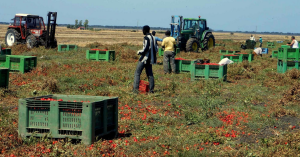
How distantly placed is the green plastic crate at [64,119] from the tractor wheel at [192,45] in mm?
20259

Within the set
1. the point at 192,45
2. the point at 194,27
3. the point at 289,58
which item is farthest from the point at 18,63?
the point at 194,27

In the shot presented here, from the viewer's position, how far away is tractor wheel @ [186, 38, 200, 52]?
2615 centimetres

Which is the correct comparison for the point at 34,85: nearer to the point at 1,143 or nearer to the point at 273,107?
the point at 1,143

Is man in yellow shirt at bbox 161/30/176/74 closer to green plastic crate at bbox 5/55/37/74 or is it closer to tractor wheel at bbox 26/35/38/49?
green plastic crate at bbox 5/55/37/74

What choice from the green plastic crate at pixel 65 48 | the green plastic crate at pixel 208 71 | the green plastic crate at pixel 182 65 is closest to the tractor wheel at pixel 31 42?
the green plastic crate at pixel 65 48

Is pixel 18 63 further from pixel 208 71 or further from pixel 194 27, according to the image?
Result: pixel 194 27

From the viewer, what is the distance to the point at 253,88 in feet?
42.6

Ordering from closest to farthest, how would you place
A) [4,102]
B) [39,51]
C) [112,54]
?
1. [4,102]
2. [112,54]
3. [39,51]

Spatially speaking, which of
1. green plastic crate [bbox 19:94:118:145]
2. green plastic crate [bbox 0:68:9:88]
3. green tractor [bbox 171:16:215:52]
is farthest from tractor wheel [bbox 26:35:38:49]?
green plastic crate [bbox 19:94:118:145]

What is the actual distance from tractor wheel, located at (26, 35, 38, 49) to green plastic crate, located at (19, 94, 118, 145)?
64.4 ft

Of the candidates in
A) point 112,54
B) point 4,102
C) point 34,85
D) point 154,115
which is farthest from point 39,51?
point 154,115

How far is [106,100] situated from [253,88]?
7876mm

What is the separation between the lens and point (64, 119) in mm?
6105

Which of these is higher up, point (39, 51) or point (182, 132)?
point (39, 51)
